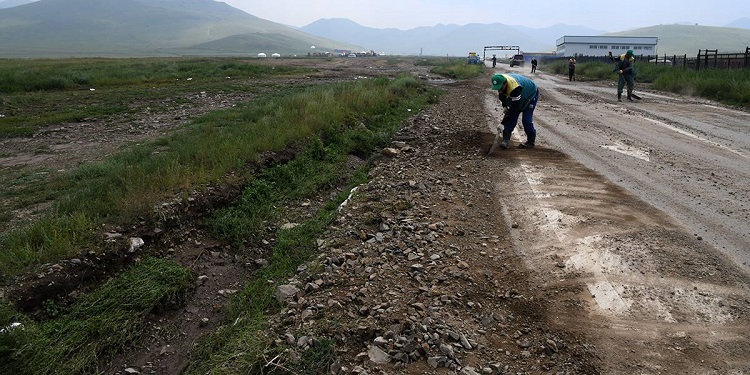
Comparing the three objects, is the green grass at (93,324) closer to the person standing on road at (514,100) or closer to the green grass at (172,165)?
the green grass at (172,165)

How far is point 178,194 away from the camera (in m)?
7.00

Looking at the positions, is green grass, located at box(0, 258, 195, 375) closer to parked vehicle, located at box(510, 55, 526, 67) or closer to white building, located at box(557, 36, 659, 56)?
parked vehicle, located at box(510, 55, 526, 67)

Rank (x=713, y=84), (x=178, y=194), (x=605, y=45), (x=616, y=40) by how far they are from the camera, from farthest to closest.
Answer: (x=616, y=40), (x=605, y=45), (x=713, y=84), (x=178, y=194)

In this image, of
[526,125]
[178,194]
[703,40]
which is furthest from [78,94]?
[703,40]

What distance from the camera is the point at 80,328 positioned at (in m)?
4.39

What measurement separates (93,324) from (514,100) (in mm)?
7442

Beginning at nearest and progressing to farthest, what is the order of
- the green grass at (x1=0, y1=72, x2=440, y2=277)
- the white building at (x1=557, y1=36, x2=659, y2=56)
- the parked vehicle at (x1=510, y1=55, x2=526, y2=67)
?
the green grass at (x1=0, y1=72, x2=440, y2=277)
the parked vehicle at (x1=510, y1=55, x2=526, y2=67)
the white building at (x1=557, y1=36, x2=659, y2=56)

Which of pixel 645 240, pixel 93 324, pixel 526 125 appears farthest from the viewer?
pixel 526 125

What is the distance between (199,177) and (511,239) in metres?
4.75

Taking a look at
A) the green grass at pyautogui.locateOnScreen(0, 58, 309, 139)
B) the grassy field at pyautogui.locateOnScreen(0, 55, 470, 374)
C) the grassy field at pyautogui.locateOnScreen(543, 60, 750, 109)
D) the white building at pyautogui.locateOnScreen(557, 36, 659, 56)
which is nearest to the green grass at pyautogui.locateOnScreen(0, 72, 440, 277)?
the grassy field at pyautogui.locateOnScreen(0, 55, 470, 374)

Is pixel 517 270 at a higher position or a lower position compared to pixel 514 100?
lower

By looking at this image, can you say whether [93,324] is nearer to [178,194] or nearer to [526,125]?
[178,194]

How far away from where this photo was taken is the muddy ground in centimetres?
355

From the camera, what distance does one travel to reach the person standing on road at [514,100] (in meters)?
9.19
